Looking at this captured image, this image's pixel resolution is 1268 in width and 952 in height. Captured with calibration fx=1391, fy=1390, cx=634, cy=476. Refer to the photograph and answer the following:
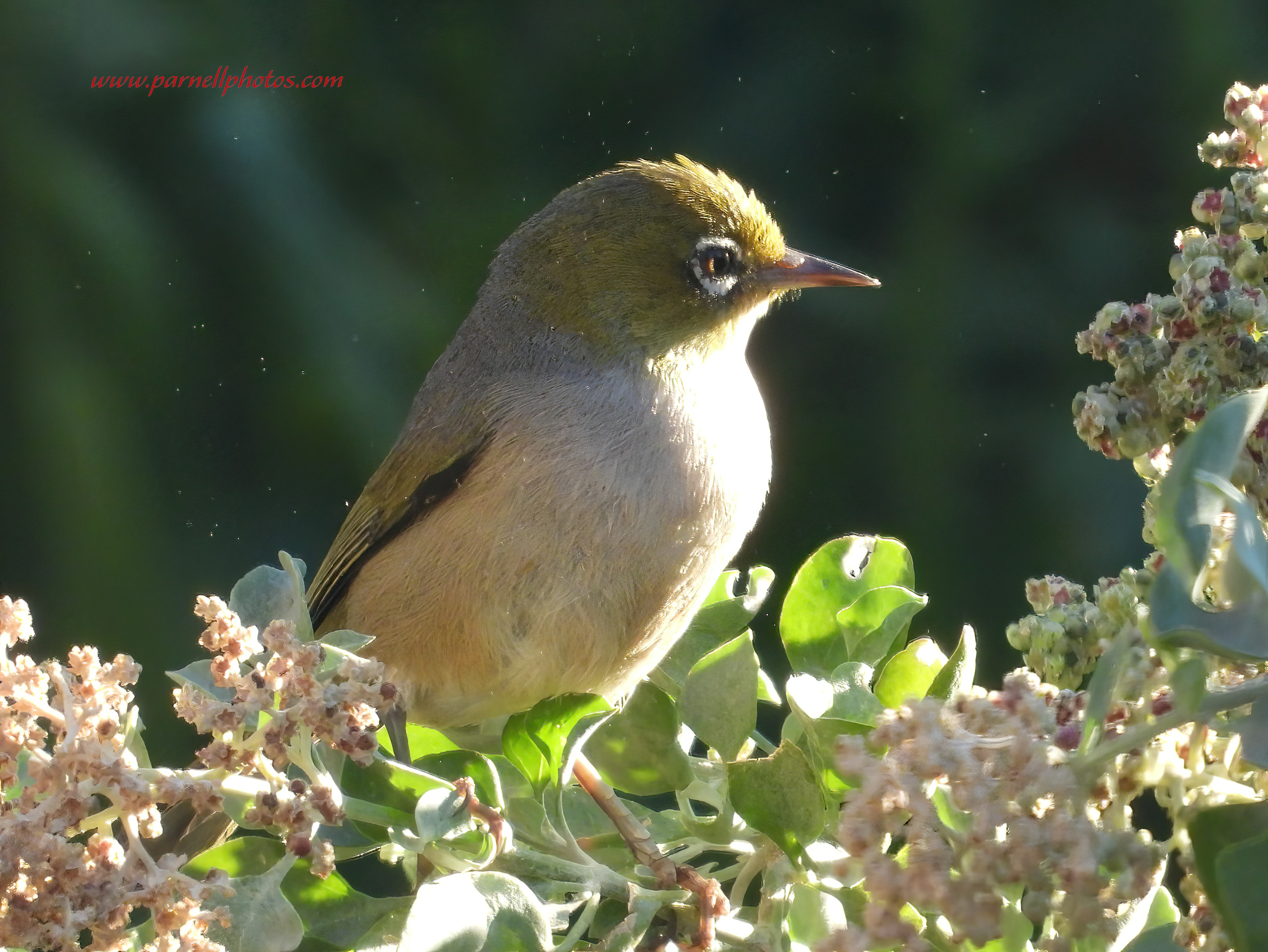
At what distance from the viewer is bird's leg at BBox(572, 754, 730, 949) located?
0.93 meters

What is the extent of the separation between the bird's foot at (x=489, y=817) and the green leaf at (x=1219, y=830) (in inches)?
17.2

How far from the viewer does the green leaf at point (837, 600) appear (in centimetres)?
113

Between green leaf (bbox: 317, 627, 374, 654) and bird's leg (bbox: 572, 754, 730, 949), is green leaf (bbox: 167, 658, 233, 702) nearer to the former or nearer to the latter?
green leaf (bbox: 317, 627, 374, 654)

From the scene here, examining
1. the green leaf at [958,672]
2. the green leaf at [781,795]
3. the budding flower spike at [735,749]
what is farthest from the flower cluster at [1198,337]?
the green leaf at [781,795]

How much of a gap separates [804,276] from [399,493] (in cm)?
65

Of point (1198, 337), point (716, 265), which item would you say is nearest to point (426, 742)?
point (1198, 337)

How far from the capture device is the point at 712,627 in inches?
55.0

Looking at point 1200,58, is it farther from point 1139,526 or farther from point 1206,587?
point 1206,587

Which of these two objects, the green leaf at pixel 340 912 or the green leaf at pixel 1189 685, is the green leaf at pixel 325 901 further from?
the green leaf at pixel 1189 685

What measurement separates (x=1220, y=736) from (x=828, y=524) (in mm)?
2124

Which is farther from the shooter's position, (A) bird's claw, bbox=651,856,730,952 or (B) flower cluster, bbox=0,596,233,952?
(A) bird's claw, bbox=651,856,730,952

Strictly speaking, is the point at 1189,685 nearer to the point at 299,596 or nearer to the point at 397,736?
the point at 299,596

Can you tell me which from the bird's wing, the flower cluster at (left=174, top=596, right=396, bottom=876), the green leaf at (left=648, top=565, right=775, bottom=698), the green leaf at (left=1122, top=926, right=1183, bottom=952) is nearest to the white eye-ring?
the bird's wing

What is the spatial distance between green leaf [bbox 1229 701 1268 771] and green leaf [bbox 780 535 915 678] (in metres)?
0.47
